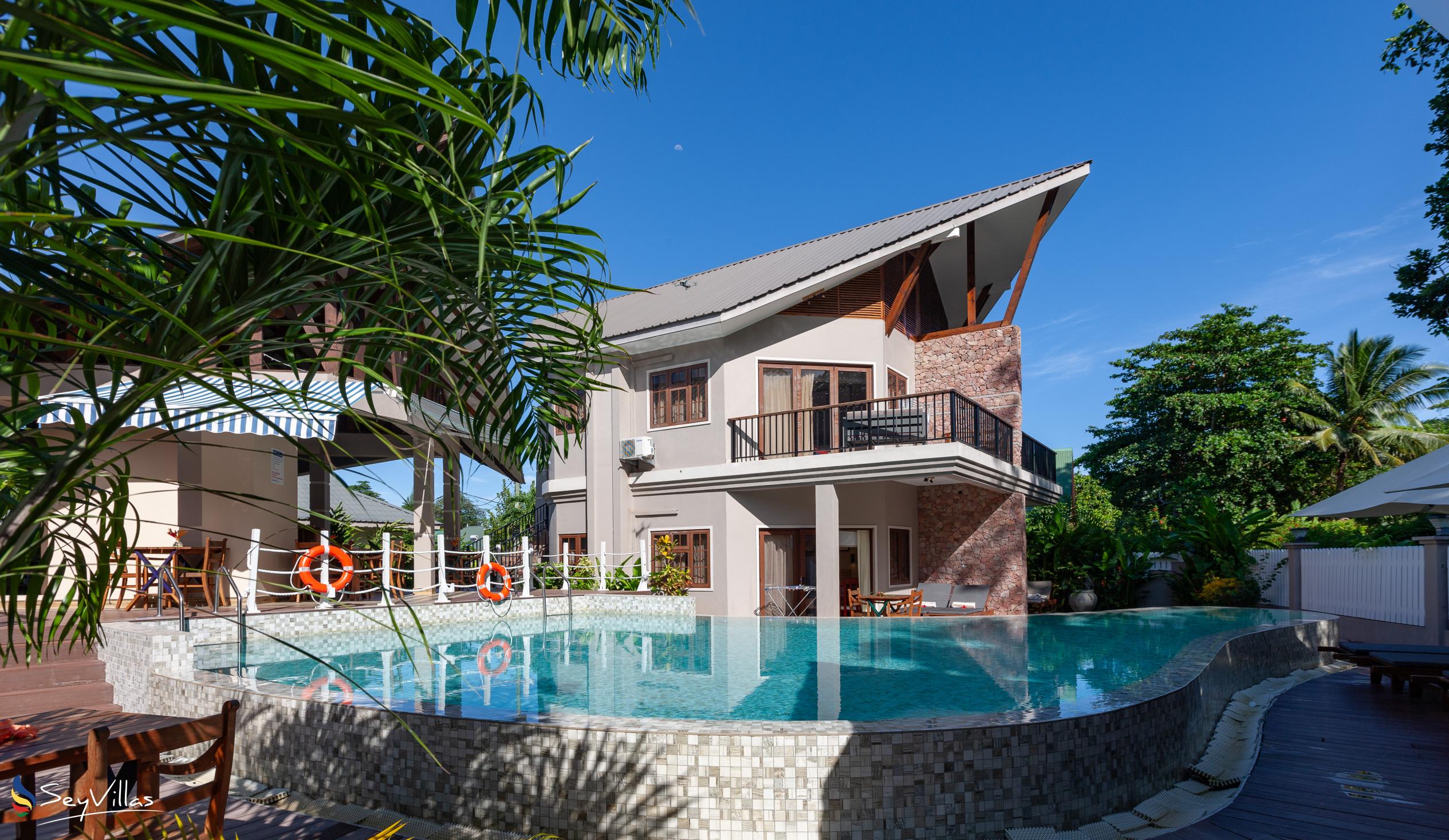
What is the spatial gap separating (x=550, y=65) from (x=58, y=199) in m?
1.36

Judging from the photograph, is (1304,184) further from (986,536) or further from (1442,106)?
(986,536)

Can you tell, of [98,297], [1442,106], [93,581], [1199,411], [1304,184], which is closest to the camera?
[98,297]

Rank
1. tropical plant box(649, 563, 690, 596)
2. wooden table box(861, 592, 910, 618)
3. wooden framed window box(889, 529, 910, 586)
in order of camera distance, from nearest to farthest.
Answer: wooden table box(861, 592, 910, 618) < tropical plant box(649, 563, 690, 596) < wooden framed window box(889, 529, 910, 586)

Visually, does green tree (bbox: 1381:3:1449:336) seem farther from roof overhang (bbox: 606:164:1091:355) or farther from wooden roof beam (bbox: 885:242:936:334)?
wooden roof beam (bbox: 885:242:936:334)

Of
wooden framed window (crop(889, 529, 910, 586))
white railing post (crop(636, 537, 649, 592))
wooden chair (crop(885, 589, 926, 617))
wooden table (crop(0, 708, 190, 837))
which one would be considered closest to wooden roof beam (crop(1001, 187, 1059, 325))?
wooden framed window (crop(889, 529, 910, 586))

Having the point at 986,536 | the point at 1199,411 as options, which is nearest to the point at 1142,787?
the point at 986,536

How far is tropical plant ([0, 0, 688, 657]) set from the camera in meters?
0.98

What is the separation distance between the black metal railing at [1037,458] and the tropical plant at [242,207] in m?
17.6

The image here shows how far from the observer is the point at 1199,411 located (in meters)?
28.6

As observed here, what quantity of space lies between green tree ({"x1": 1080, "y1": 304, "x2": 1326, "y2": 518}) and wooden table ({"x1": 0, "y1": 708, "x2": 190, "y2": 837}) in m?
29.8

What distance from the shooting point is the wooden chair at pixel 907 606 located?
16.2m

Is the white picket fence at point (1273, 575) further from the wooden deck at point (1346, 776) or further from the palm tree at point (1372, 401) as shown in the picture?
the palm tree at point (1372, 401)

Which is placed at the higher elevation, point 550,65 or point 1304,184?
point 1304,184

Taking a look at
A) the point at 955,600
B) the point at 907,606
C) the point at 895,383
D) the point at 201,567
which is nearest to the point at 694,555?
the point at 907,606
